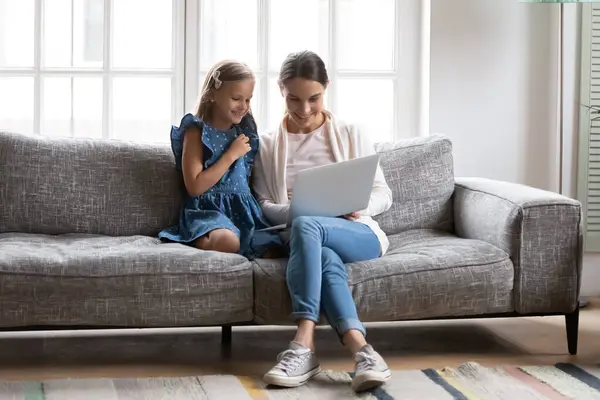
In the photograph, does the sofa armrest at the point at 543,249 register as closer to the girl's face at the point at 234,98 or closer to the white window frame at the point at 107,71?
the girl's face at the point at 234,98

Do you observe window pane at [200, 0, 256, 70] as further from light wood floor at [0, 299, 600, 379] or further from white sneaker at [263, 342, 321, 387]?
white sneaker at [263, 342, 321, 387]

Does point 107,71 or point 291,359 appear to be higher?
point 107,71

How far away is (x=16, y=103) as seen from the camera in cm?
398

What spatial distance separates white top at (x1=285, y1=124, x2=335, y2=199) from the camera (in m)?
3.33

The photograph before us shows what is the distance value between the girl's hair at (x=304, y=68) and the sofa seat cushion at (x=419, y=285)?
1.94ft

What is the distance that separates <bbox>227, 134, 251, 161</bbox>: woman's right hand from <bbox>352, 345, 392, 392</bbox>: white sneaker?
0.83 metres

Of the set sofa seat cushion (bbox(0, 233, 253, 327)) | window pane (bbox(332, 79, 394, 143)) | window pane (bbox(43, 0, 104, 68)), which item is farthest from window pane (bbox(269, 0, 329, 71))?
sofa seat cushion (bbox(0, 233, 253, 327))

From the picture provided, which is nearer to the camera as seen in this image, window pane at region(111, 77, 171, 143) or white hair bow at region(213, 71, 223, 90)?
white hair bow at region(213, 71, 223, 90)

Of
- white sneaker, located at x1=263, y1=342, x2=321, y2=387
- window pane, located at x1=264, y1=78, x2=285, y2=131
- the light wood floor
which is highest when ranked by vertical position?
window pane, located at x1=264, y1=78, x2=285, y2=131

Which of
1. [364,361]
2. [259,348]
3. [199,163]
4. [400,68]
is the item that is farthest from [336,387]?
[400,68]

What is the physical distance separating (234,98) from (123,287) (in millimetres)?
743

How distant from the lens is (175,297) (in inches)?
114

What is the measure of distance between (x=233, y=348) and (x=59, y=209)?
2.43 ft

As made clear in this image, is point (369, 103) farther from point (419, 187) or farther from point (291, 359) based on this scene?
point (291, 359)
